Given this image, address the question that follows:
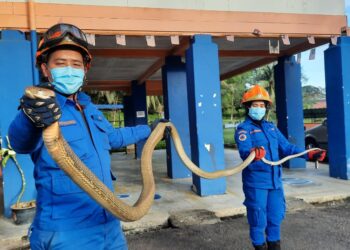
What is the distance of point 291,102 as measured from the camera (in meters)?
9.50

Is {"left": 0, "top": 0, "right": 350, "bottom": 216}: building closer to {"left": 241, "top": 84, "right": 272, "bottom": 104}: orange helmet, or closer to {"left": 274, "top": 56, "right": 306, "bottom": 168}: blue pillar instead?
{"left": 274, "top": 56, "right": 306, "bottom": 168}: blue pillar

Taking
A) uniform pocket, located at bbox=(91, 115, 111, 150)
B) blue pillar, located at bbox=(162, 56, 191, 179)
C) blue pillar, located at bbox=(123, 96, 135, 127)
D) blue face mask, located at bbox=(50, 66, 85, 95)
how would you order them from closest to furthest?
1. blue face mask, located at bbox=(50, 66, 85, 95)
2. uniform pocket, located at bbox=(91, 115, 111, 150)
3. blue pillar, located at bbox=(162, 56, 191, 179)
4. blue pillar, located at bbox=(123, 96, 135, 127)

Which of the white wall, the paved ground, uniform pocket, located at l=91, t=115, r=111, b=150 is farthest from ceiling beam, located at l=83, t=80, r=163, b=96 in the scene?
uniform pocket, located at l=91, t=115, r=111, b=150

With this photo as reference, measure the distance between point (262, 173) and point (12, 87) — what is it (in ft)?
12.8

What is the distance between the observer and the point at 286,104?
9.48 metres

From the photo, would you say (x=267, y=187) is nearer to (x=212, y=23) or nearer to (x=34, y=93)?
(x=34, y=93)

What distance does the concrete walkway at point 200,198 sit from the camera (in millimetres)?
4988

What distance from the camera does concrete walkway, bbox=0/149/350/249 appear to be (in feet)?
16.4

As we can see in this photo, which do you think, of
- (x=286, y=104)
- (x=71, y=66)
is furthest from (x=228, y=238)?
(x=286, y=104)

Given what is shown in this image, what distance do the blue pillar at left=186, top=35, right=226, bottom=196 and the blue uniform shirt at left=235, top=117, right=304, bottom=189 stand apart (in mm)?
2778

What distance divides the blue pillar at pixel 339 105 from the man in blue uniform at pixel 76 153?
6.53m

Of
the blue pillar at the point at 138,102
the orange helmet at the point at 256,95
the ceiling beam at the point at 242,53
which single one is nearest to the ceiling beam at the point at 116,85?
the blue pillar at the point at 138,102

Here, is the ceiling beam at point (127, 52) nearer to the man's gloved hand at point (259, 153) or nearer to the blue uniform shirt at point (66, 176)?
the man's gloved hand at point (259, 153)

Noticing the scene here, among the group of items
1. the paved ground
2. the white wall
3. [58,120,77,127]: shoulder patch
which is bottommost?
the paved ground
